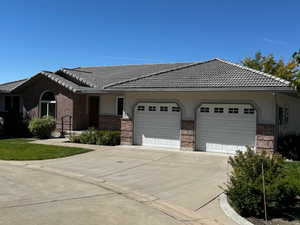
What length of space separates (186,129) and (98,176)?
21.8 feet

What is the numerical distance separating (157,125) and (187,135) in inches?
73.9

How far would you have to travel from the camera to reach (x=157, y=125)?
15758 millimetres

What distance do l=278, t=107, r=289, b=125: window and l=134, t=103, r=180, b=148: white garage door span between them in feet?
16.6

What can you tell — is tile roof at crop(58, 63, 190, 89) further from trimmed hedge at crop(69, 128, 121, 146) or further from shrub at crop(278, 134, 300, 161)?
shrub at crop(278, 134, 300, 161)

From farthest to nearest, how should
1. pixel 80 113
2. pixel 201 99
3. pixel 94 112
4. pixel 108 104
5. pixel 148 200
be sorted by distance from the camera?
pixel 94 112, pixel 80 113, pixel 108 104, pixel 201 99, pixel 148 200

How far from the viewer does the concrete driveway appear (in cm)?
554

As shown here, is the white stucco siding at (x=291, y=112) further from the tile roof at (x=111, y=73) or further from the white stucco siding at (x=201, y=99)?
the tile roof at (x=111, y=73)

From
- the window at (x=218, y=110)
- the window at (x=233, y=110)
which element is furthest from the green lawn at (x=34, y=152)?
the window at (x=233, y=110)

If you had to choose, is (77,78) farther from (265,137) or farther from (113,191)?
(113,191)

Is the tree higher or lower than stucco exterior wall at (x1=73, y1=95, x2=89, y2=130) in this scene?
higher

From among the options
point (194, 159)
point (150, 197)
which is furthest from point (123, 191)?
point (194, 159)

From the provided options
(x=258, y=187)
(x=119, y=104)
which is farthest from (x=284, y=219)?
(x=119, y=104)

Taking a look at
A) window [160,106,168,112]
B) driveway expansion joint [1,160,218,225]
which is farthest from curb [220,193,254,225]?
window [160,106,168,112]

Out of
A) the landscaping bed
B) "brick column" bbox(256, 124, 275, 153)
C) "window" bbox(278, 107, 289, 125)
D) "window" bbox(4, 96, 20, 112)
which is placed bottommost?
the landscaping bed
